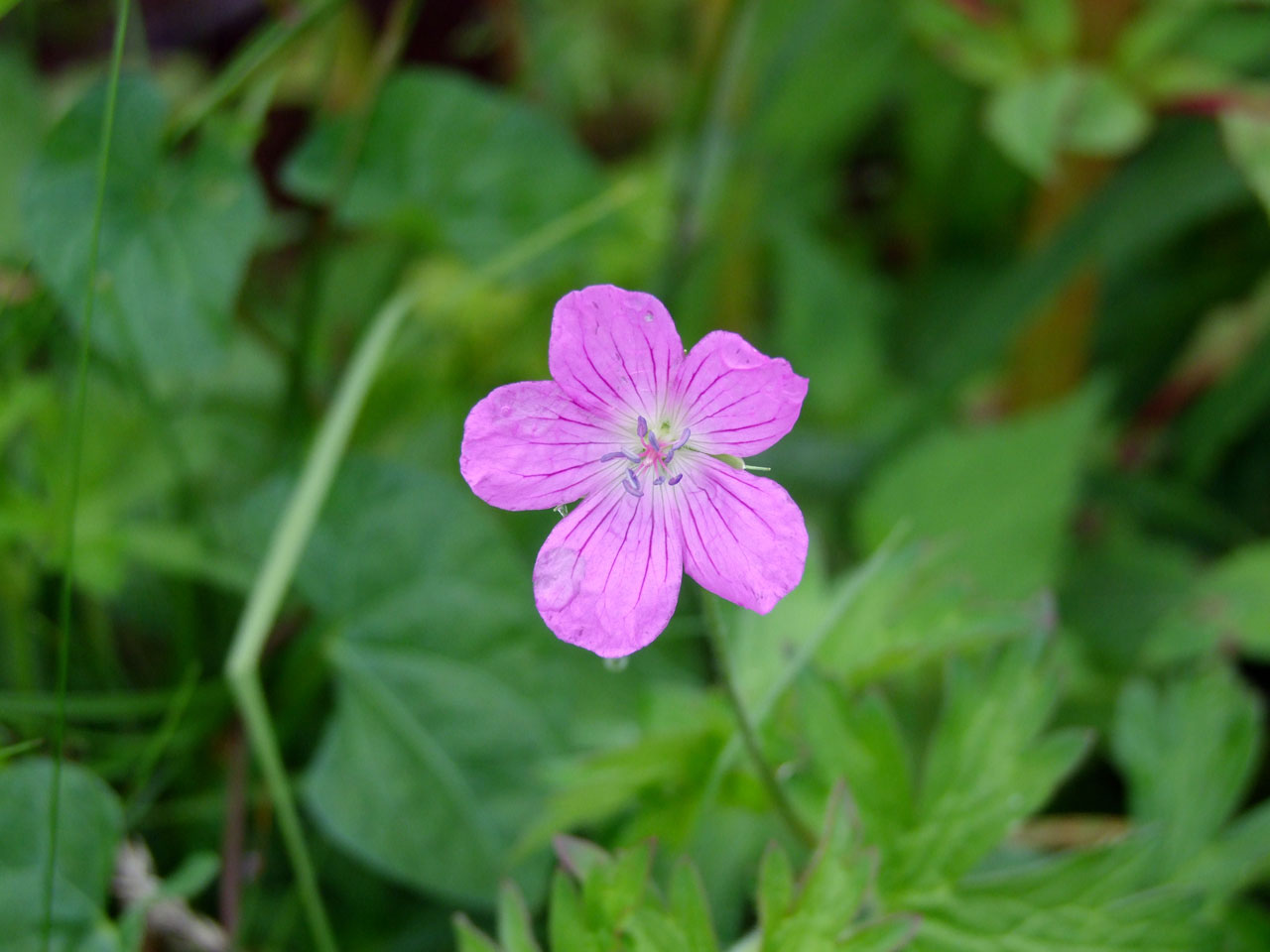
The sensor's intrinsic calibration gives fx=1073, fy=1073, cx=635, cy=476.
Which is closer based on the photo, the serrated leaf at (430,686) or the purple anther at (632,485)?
the purple anther at (632,485)

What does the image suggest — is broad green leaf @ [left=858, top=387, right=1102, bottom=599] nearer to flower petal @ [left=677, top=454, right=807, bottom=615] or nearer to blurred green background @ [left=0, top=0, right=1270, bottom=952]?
blurred green background @ [left=0, top=0, right=1270, bottom=952]

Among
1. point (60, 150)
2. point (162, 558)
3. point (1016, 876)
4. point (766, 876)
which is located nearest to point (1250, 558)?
point (1016, 876)

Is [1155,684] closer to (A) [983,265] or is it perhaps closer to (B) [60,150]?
(A) [983,265]

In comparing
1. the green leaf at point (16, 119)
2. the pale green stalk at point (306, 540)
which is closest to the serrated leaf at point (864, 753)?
the pale green stalk at point (306, 540)

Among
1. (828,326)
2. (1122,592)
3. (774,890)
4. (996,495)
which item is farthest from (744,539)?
(828,326)

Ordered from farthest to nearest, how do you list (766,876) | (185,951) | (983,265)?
(983,265), (185,951), (766,876)

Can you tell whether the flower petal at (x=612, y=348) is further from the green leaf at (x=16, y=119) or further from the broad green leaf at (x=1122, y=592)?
the green leaf at (x=16, y=119)
